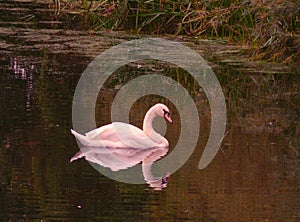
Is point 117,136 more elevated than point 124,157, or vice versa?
point 117,136

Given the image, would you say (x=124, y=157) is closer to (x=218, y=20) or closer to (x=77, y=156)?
(x=77, y=156)

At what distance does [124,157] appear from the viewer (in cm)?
766

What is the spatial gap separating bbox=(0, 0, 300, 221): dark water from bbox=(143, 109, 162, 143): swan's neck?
0.42 ft

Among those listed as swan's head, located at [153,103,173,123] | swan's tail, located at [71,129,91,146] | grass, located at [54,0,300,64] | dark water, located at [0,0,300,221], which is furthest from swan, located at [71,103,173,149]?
grass, located at [54,0,300,64]

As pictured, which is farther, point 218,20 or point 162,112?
point 218,20

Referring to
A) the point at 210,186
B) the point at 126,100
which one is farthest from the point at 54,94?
the point at 210,186

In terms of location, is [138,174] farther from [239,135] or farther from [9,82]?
[9,82]

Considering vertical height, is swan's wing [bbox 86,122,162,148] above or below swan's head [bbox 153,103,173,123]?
below

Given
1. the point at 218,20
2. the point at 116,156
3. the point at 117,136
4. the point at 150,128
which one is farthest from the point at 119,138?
the point at 218,20

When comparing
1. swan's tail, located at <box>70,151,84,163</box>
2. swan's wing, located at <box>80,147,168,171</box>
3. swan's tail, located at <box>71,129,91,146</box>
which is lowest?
swan's wing, located at <box>80,147,168,171</box>

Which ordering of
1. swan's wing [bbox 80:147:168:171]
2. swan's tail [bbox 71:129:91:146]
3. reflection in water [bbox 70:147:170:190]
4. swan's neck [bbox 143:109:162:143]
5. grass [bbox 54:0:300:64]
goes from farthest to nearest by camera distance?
grass [bbox 54:0:300:64] → swan's neck [bbox 143:109:162:143] → swan's tail [bbox 71:129:91:146] → swan's wing [bbox 80:147:168:171] → reflection in water [bbox 70:147:170:190]

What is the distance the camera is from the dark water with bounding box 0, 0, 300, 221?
20.3ft

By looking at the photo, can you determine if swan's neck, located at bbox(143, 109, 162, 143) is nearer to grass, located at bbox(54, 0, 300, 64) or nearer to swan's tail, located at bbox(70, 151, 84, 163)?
swan's tail, located at bbox(70, 151, 84, 163)

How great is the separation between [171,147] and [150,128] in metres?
0.31
